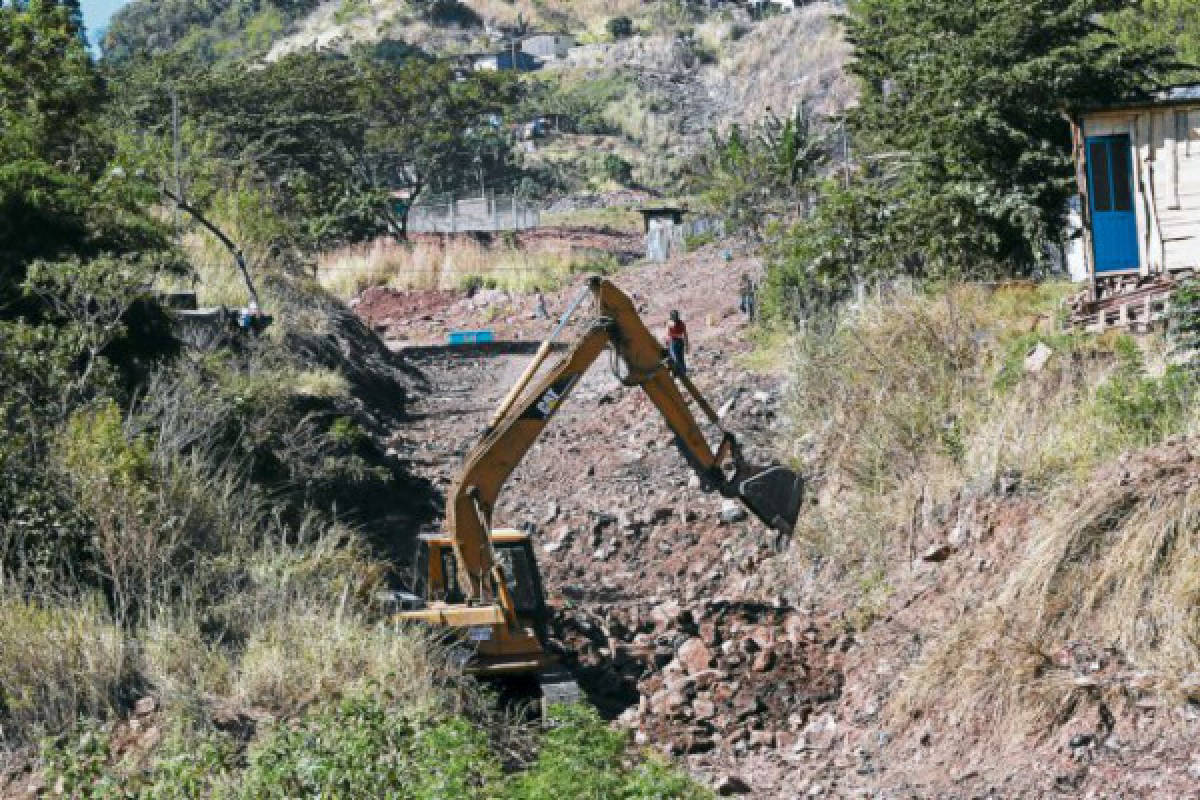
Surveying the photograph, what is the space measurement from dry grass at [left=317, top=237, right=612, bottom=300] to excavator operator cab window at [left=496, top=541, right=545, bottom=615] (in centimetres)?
2877

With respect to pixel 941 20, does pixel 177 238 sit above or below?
below

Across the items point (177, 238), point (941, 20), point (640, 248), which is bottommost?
point (640, 248)

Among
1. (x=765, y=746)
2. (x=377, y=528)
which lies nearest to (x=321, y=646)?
(x=765, y=746)

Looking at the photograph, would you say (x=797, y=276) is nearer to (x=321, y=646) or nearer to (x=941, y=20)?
(x=941, y=20)

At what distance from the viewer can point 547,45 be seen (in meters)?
107

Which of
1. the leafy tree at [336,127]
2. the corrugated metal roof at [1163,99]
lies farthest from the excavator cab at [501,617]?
the leafy tree at [336,127]

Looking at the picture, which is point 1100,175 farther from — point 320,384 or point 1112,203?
point 320,384

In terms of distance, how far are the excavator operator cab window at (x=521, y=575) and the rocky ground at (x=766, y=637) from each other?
83 centimetres

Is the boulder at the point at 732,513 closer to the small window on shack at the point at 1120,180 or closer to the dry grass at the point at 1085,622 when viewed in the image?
the small window on shack at the point at 1120,180

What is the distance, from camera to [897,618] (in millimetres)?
14125

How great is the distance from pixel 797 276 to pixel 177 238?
939 cm

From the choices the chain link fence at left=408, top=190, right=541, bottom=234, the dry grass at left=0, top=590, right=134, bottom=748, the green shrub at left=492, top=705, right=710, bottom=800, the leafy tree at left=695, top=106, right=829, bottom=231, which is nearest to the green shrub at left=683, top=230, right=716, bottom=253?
the leafy tree at left=695, top=106, right=829, bottom=231

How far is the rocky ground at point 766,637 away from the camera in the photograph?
11062 mm

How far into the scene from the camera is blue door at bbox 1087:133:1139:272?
19625mm
